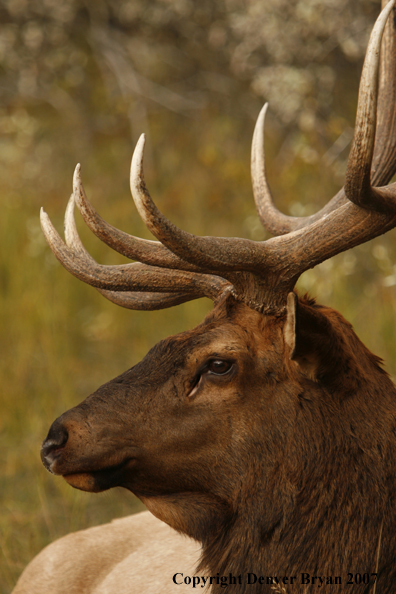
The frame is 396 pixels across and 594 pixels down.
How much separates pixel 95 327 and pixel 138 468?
3.81 metres

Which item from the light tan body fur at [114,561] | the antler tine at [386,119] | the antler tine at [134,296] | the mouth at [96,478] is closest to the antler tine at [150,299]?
the antler tine at [134,296]

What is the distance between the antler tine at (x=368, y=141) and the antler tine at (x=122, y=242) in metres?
0.62

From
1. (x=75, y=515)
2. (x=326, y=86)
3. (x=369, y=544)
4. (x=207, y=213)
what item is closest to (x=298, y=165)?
(x=326, y=86)

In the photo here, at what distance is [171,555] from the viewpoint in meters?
3.12

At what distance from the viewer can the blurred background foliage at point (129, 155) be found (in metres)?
4.95

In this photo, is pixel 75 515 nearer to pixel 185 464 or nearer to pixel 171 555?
pixel 171 555

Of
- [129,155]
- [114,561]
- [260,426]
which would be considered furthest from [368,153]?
[129,155]

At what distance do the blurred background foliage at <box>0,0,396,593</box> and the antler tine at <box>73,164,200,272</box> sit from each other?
191 centimetres

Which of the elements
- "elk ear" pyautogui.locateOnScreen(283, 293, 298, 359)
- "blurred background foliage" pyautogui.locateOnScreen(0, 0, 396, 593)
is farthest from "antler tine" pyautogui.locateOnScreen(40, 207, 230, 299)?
"blurred background foliage" pyautogui.locateOnScreen(0, 0, 396, 593)

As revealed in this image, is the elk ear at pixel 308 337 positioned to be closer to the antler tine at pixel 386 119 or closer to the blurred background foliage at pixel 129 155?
the antler tine at pixel 386 119

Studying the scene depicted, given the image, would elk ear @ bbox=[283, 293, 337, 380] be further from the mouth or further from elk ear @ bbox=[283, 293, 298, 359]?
the mouth

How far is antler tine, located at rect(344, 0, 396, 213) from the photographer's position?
6.63 ft
